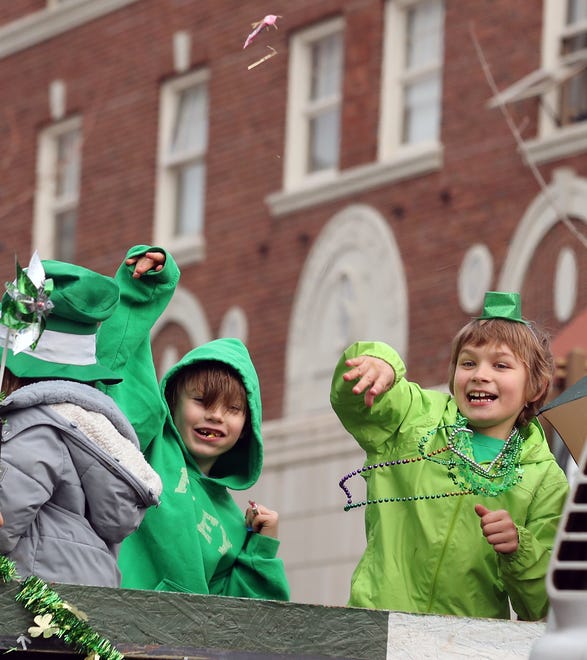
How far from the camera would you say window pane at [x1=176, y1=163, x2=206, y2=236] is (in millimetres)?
19344

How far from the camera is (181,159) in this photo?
766 inches

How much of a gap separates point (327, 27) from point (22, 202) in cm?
477

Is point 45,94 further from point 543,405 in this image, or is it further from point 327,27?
point 543,405

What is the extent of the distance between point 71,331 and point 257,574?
1.11 m

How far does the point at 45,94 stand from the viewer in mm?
21125

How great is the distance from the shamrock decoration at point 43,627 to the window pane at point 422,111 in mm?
12712

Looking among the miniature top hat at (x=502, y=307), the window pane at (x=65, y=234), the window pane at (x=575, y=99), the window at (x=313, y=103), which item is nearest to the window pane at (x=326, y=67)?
the window at (x=313, y=103)

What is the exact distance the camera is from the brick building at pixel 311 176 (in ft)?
51.8

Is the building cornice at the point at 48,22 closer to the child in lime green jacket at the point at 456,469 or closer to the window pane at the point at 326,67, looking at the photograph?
the window pane at the point at 326,67

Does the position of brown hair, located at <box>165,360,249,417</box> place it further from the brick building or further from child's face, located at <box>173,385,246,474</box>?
the brick building

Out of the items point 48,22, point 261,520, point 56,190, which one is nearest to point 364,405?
point 261,520

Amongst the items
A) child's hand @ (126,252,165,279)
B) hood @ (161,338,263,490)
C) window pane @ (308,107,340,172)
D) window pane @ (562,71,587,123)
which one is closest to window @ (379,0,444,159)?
window pane @ (308,107,340,172)

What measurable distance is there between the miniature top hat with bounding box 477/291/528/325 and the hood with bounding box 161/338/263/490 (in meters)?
0.75

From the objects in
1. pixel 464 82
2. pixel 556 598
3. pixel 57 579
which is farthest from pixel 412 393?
pixel 464 82
